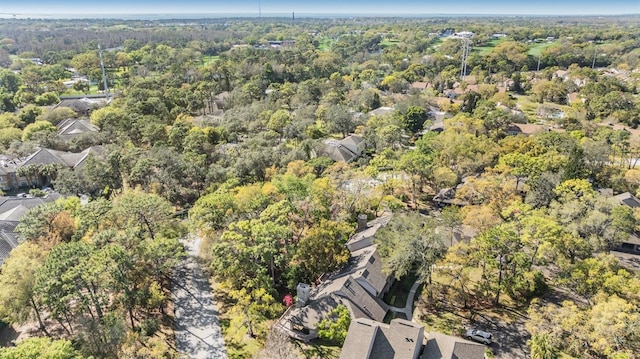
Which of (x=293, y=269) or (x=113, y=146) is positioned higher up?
(x=113, y=146)

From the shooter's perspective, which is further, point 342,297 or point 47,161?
point 47,161

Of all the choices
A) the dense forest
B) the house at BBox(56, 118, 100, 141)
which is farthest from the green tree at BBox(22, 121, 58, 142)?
the house at BBox(56, 118, 100, 141)

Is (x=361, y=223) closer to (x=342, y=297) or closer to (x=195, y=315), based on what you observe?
(x=342, y=297)

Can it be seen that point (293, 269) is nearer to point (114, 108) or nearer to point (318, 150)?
point (318, 150)

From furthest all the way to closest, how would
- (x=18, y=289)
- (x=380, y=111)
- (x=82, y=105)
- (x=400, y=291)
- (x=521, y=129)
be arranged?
(x=82, y=105)
(x=380, y=111)
(x=521, y=129)
(x=400, y=291)
(x=18, y=289)

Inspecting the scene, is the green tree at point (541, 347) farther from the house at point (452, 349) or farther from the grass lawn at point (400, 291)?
the grass lawn at point (400, 291)

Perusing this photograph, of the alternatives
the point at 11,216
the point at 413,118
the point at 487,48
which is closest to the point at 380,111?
the point at 413,118

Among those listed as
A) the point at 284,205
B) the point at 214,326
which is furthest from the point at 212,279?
the point at 284,205
